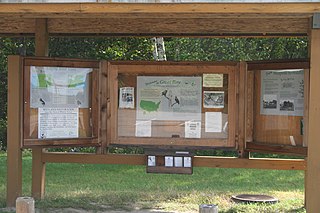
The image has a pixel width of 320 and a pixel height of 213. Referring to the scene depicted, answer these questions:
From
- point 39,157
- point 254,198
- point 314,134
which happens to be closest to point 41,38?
point 39,157

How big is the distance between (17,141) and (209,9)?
354 cm

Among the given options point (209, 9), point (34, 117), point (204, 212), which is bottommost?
point (204, 212)

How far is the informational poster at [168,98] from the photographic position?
8.91 m

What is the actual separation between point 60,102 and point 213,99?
2241 mm

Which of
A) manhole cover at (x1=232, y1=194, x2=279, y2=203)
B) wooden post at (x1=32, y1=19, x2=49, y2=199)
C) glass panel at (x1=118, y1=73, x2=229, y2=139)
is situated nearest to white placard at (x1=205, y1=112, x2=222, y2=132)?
glass panel at (x1=118, y1=73, x2=229, y2=139)

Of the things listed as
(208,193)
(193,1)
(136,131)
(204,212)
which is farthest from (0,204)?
(204,212)

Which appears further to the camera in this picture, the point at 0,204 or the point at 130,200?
the point at 130,200

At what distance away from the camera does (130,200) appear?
31.2ft

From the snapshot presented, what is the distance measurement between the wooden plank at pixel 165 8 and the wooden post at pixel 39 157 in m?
2.45

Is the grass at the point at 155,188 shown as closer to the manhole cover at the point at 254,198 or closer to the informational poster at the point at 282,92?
the manhole cover at the point at 254,198

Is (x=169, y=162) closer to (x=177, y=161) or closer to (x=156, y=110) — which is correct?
(x=177, y=161)

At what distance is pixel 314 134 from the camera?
733 centimetres

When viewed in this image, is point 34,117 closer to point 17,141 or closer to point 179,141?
point 17,141

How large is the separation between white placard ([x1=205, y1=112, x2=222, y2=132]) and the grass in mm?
1194
